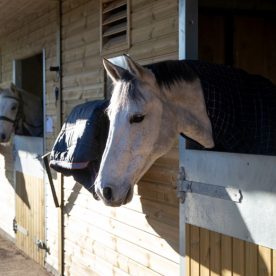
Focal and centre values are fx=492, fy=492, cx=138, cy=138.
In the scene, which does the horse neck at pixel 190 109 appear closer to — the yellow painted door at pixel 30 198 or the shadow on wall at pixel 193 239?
the shadow on wall at pixel 193 239

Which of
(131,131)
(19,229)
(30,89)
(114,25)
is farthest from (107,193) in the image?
(30,89)

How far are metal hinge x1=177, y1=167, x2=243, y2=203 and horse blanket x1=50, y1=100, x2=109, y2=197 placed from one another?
59cm

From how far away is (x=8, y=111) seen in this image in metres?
5.68

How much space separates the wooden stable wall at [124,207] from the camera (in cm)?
310

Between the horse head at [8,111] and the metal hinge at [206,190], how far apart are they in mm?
3322

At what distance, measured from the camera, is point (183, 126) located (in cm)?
243

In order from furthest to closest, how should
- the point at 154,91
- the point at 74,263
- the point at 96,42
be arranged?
the point at 74,263 → the point at 96,42 → the point at 154,91

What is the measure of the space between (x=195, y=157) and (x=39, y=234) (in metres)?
3.24

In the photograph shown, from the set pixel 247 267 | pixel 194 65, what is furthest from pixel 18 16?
pixel 247 267

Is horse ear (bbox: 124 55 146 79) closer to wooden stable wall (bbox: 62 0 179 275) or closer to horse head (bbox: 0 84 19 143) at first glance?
wooden stable wall (bbox: 62 0 179 275)

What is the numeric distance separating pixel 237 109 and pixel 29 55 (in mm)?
3860

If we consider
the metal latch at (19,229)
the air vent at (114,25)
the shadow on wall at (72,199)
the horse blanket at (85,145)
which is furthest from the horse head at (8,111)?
the horse blanket at (85,145)

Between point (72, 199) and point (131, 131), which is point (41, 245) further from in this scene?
point (131, 131)

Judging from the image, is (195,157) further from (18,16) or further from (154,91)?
(18,16)
